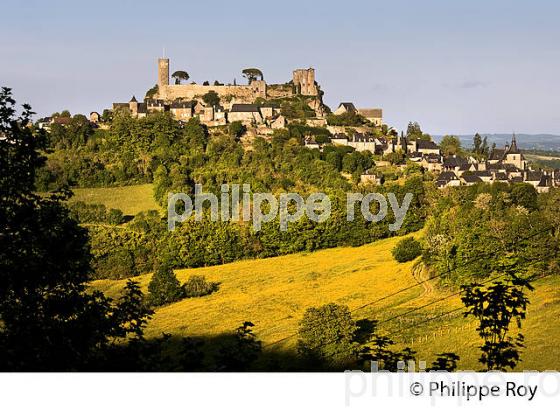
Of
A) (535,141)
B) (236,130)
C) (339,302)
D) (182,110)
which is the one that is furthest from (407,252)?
(535,141)

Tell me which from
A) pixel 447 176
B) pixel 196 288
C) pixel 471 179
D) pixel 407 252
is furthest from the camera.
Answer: pixel 447 176

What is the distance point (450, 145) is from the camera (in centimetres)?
5003

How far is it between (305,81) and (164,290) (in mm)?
35063

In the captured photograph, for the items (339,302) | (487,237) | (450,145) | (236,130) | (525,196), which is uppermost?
(236,130)

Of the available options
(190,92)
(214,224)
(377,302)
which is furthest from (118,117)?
(377,302)

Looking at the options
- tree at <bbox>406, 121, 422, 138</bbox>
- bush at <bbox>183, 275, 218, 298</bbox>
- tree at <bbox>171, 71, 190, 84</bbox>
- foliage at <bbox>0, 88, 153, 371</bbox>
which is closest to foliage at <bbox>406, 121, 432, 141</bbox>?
tree at <bbox>406, 121, 422, 138</bbox>

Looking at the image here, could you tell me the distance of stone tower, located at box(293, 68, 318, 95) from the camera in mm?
56031

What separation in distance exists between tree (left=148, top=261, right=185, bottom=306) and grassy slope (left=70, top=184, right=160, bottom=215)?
10826 millimetres

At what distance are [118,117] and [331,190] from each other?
17.1 meters

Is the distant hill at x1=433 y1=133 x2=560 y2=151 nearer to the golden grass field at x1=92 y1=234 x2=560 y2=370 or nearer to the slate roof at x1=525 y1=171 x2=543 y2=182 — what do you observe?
the slate roof at x1=525 y1=171 x2=543 y2=182

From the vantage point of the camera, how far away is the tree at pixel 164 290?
2362 cm

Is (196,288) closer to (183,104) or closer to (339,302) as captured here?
(339,302)

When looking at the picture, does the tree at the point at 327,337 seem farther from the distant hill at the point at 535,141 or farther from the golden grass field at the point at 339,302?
the distant hill at the point at 535,141

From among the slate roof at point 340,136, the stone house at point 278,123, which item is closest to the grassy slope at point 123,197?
the stone house at point 278,123
